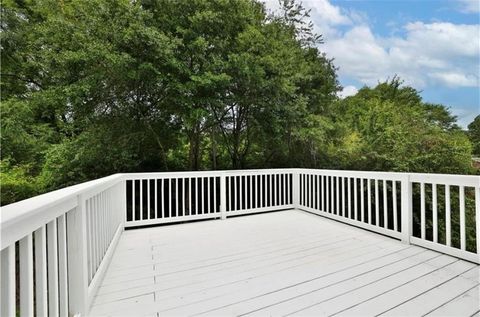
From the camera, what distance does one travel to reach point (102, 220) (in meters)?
2.57

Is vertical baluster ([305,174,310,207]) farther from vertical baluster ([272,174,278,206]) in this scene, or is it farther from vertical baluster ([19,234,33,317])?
vertical baluster ([19,234,33,317])

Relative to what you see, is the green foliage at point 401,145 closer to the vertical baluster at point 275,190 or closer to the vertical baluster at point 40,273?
the vertical baluster at point 275,190

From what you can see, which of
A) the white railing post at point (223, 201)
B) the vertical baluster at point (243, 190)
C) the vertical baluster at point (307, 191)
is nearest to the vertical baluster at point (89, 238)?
the white railing post at point (223, 201)

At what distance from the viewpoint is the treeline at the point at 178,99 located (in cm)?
512

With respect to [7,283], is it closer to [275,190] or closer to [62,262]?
[62,262]

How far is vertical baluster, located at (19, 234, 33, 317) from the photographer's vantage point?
995 mm

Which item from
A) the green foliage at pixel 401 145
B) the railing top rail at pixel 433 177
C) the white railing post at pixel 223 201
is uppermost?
the green foliage at pixel 401 145

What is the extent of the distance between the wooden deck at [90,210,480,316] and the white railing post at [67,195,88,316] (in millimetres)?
239

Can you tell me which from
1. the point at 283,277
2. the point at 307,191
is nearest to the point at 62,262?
the point at 283,277

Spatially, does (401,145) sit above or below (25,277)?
above

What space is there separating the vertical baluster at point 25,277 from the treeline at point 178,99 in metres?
4.31

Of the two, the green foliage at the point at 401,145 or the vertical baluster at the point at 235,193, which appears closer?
the vertical baluster at the point at 235,193

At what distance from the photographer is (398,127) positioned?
293 inches

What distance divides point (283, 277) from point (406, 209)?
1847mm
